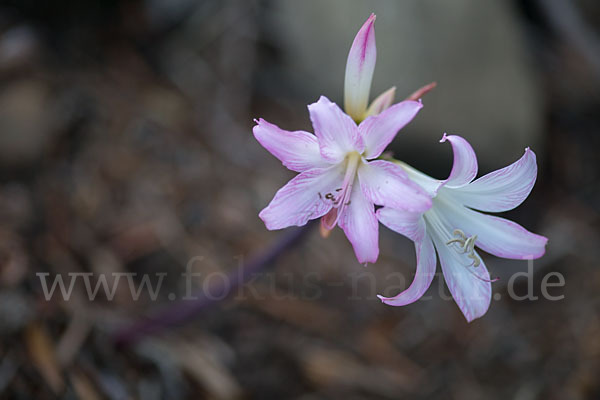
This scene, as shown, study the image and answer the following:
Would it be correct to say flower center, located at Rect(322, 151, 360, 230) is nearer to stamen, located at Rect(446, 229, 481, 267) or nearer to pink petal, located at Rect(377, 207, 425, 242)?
pink petal, located at Rect(377, 207, 425, 242)

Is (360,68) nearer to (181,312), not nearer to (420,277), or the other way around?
(420,277)

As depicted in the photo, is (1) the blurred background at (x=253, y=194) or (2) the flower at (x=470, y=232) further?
(1) the blurred background at (x=253, y=194)

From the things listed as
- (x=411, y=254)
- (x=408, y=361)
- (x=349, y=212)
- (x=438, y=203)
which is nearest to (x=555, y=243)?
(x=411, y=254)

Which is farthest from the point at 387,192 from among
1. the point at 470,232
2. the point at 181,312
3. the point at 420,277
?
the point at 181,312

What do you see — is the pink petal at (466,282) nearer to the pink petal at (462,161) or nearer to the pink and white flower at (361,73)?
the pink petal at (462,161)

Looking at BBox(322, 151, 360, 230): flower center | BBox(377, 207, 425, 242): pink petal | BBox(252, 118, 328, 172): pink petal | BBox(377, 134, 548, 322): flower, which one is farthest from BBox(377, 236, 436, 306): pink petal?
BBox(252, 118, 328, 172): pink petal

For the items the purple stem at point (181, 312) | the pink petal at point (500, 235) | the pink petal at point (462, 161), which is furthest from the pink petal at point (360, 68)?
the purple stem at point (181, 312)

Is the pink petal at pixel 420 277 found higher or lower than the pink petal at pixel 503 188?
lower

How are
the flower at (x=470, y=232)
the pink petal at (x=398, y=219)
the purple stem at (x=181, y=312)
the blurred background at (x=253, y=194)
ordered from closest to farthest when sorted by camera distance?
the pink petal at (x=398, y=219) → the flower at (x=470, y=232) → the purple stem at (x=181, y=312) → the blurred background at (x=253, y=194)

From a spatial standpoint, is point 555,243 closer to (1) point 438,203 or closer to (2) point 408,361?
(2) point 408,361
